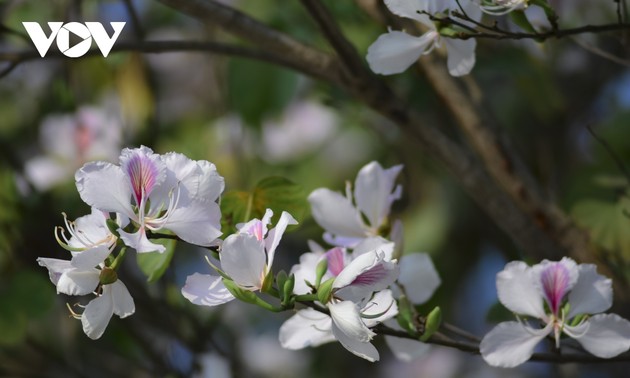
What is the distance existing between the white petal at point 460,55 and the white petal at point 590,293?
163mm

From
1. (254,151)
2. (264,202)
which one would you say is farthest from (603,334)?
(254,151)

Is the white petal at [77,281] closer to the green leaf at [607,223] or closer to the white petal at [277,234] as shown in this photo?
the white petal at [277,234]

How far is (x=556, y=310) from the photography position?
0.68 metres

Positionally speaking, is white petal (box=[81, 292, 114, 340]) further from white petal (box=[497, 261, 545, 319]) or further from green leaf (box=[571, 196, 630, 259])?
green leaf (box=[571, 196, 630, 259])

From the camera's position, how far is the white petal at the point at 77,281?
0.63m

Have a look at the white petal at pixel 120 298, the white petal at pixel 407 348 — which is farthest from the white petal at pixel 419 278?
the white petal at pixel 120 298

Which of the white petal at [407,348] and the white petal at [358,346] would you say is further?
the white petal at [407,348]

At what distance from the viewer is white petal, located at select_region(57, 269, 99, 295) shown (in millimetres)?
631

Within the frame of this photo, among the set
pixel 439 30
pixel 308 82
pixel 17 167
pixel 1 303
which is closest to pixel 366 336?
pixel 439 30

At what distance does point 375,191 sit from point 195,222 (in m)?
0.20

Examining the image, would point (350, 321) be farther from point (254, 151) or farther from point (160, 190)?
point (254, 151)

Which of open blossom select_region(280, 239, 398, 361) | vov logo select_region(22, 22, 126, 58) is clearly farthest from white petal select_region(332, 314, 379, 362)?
vov logo select_region(22, 22, 126, 58)

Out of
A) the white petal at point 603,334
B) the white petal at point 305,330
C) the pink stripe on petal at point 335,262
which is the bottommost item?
the white petal at point 305,330

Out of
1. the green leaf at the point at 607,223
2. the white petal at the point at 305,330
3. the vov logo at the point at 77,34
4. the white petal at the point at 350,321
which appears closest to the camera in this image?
the white petal at the point at 350,321
